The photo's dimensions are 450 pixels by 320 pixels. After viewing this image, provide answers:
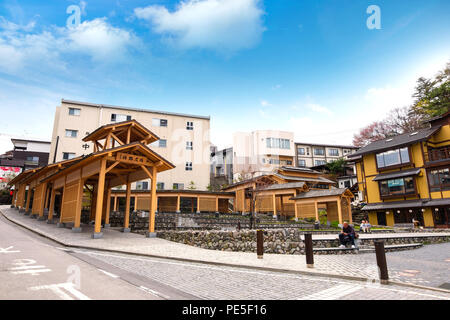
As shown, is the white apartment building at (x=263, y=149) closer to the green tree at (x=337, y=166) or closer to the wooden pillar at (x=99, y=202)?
the green tree at (x=337, y=166)

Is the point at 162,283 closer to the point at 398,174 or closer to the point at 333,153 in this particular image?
the point at 398,174

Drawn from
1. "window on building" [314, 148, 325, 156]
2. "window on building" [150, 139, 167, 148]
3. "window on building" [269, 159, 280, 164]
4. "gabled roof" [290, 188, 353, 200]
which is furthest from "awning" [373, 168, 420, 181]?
"window on building" [314, 148, 325, 156]

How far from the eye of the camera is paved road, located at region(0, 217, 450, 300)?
17.4ft

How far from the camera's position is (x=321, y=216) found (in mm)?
A: 30422

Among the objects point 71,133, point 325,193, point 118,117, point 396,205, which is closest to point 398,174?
point 396,205

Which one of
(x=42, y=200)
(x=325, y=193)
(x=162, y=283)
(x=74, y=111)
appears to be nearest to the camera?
(x=162, y=283)

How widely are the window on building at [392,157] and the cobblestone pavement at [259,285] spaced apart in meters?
30.4

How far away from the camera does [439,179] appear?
28562 mm

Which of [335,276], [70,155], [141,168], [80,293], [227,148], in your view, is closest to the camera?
[80,293]

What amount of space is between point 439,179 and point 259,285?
102 feet

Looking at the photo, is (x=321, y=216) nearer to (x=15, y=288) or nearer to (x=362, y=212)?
(x=362, y=212)

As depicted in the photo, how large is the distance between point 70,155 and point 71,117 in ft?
16.5

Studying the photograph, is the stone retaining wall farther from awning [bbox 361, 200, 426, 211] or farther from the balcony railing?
the balcony railing

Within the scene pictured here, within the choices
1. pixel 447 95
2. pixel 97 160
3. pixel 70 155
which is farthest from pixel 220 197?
pixel 447 95
